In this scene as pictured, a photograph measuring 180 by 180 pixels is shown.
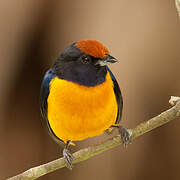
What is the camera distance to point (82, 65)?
2719mm

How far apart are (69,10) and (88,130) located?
1563mm

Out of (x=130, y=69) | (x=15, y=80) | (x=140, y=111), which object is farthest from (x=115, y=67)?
(x=15, y=80)

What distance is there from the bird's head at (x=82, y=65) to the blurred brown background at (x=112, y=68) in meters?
1.09

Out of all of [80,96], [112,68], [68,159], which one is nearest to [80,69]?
[80,96]

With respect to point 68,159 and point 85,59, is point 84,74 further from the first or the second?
point 68,159

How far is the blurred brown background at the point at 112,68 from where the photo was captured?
3852 mm

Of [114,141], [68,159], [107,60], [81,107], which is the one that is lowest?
[68,159]

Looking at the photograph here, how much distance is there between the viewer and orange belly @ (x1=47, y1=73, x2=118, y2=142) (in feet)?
8.91

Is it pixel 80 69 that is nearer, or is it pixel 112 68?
pixel 80 69

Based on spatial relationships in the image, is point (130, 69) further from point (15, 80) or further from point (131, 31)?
point (15, 80)

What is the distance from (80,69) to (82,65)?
28 mm

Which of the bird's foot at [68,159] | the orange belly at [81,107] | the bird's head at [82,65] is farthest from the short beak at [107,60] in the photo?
the bird's foot at [68,159]

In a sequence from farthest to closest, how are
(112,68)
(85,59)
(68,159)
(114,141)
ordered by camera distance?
(112,68)
(68,159)
(85,59)
(114,141)

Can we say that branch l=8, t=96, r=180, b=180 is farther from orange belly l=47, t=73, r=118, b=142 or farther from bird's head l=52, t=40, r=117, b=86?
bird's head l=52, t=40, r=117, b=86
